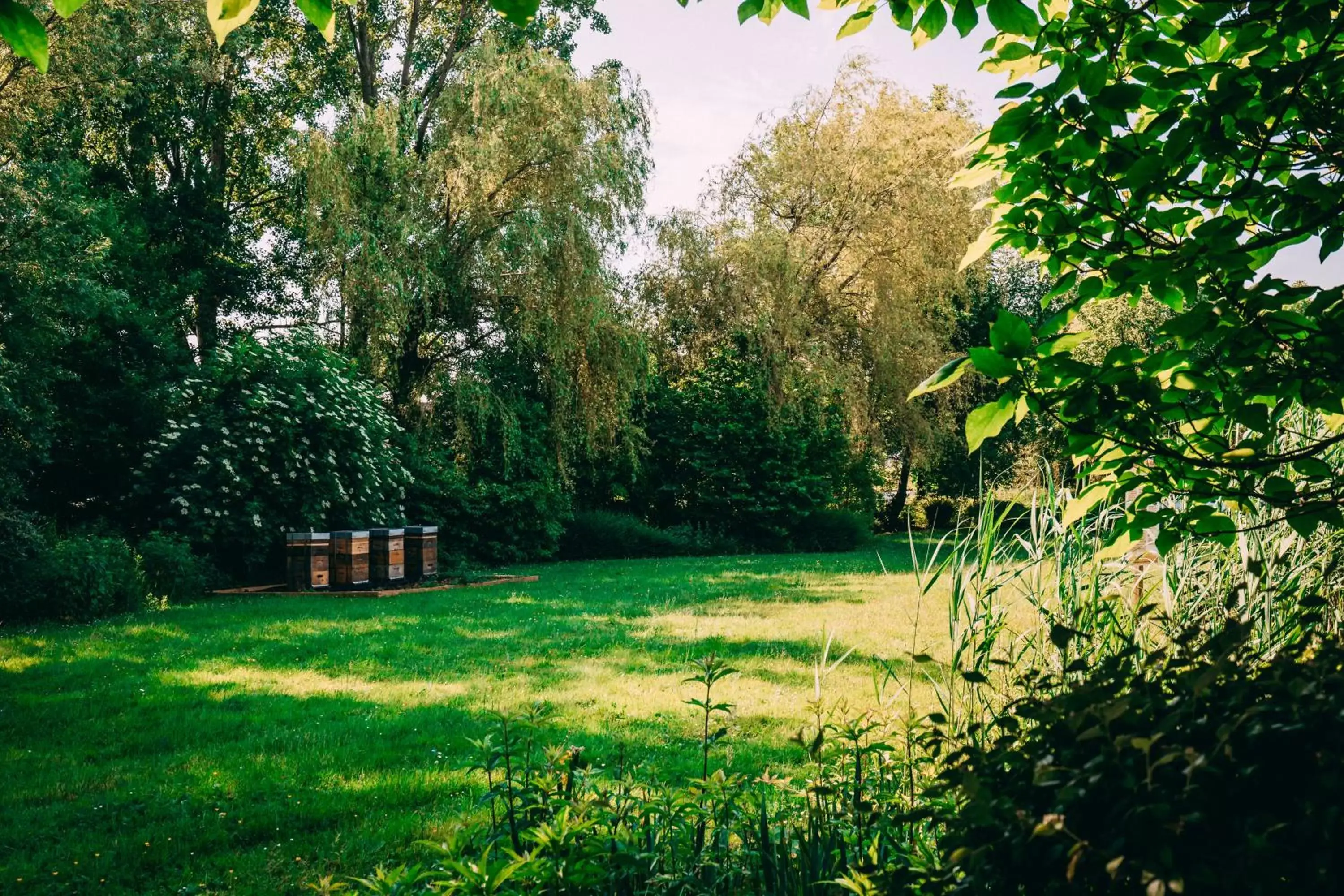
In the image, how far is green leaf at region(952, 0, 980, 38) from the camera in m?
2.25

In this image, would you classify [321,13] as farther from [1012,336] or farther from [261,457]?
[261,457]

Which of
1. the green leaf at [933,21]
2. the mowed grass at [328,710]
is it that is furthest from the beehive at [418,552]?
the green leaf at [933,21]

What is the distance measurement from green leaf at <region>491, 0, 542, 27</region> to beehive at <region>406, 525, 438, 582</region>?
1153cm

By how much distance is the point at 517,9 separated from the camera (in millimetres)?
1825

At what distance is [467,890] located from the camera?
2.26 metres

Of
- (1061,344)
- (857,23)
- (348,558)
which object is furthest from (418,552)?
(1061,344)

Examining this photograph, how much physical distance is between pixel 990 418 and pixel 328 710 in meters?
5.20

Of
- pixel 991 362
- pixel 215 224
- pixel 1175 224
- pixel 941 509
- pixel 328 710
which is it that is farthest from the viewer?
pixel 941 509

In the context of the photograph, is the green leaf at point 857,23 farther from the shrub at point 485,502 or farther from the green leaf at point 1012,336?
the shrub at point 485,502

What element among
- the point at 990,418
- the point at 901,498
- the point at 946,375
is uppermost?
the point at 946,375

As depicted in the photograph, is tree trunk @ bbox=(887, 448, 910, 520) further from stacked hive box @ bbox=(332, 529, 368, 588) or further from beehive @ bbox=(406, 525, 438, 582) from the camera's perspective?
stacked hive box @ bbox=(332, 529, 368, 588)

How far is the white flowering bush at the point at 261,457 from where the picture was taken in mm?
12180

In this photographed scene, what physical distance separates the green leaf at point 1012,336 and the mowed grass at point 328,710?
6.88 feet

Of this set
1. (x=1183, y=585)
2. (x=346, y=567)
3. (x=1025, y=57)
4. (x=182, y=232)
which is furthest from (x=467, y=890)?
(x=182, y=232)
